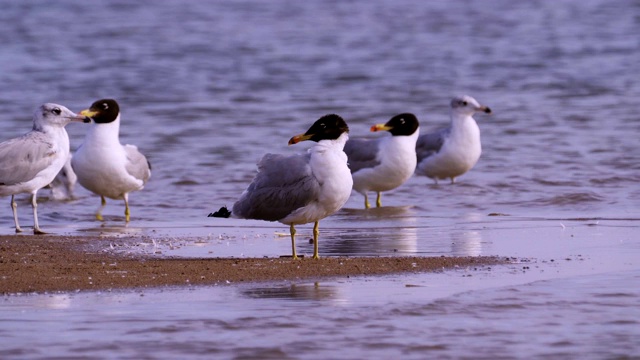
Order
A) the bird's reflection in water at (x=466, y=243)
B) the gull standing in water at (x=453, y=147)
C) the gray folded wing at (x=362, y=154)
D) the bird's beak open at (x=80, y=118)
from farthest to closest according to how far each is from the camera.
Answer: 1. the gull standing in water at (x=453, y=147)
2. the gray folded wing at (x=362, y=154)
3. the bird's beak open at (x=80, y=118)
4. the bird's reflection in water at (x=466, y=243)

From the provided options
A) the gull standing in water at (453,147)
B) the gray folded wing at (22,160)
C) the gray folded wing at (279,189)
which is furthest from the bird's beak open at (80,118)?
the gull standing in water at (453,147)

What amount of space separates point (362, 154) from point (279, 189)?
4246 millimetres

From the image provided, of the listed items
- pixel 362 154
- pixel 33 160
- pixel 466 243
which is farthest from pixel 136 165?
pixel 466 243

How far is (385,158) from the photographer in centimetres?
1284

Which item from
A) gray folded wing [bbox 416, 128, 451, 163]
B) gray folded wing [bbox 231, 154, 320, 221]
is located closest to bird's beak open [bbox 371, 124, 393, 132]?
gray folded wing [bbox 416, 128, 451, 163]

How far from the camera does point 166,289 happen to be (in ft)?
24.6

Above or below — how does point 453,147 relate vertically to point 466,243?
above

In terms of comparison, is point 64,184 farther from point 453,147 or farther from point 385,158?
point 453,147

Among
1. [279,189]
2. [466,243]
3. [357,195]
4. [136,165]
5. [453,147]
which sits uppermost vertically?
[279,189]

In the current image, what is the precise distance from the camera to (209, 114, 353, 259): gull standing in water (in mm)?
8680

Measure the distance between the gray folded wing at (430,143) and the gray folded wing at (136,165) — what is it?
3.26 meters

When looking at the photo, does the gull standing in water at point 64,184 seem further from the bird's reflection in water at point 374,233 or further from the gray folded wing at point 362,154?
the bird's reflection in water at point 374,233

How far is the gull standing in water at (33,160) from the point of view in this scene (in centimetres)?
1072

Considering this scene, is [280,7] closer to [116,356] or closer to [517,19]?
[517,19]
